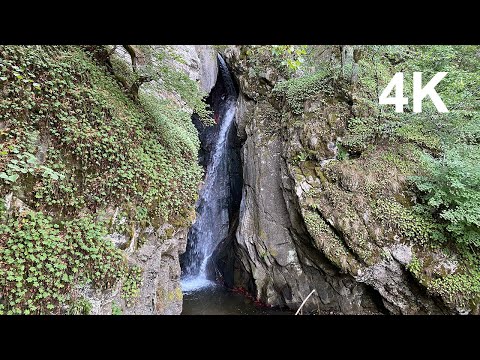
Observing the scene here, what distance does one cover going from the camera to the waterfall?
10.8 meters

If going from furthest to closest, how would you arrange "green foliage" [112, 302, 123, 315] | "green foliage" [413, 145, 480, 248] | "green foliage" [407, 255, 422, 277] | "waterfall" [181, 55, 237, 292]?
1. "waterfall" [181, 55, 237, 292]
2. "green foliage" [407, 255, 422, 277]
3. "green foliage" [413, 145, 480, 248]
4. "green foliage" [112, 302, 123, 315]

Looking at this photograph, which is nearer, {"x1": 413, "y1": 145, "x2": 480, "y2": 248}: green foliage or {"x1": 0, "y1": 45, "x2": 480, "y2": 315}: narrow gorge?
{"x1": 0, "y1": 45, "x2": 480, "y2": 315}: narrow gorge

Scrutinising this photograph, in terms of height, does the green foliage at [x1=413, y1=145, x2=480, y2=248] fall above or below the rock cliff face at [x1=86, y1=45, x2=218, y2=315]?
above

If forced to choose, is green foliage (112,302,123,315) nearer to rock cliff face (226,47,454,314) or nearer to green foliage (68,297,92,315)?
green foliage (68,297,92,315)

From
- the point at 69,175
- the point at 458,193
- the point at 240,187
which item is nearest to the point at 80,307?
the point at 69,175

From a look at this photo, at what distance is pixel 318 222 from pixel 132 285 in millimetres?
4945

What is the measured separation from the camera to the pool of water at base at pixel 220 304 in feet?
26.0

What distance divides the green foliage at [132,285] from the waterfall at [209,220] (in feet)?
18.4

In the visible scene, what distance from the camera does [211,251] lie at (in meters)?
11.0

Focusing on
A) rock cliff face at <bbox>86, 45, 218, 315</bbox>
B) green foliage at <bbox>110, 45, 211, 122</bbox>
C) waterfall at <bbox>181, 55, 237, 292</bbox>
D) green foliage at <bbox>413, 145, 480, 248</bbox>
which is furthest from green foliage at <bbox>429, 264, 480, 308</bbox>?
waterfall at <bbox>181, 55, 237, 292</bbox>

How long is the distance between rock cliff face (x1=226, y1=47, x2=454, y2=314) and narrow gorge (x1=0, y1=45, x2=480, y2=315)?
4 cm

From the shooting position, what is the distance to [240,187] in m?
11.7

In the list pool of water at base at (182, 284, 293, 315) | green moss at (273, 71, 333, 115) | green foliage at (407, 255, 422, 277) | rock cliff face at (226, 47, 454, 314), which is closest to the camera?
green foliage at (407, 255, 422, 277)

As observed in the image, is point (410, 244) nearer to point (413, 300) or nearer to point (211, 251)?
point (413, 300)
